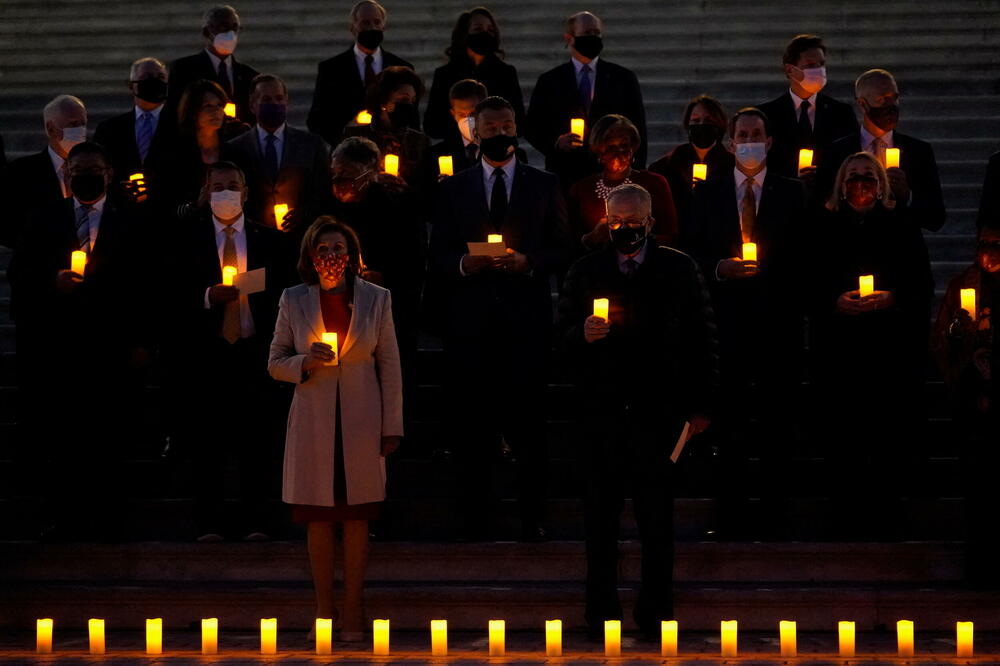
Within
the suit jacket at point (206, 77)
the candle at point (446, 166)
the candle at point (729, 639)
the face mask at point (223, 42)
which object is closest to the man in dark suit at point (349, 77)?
the suit jacket at point (206, 77)

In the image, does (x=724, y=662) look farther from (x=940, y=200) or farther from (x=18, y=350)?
(x=18, y=350)

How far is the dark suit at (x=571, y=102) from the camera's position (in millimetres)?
11781

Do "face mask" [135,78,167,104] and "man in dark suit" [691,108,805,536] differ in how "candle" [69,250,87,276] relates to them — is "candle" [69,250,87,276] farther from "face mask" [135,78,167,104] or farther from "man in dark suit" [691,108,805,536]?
"man in dark suit" [691,108,805,536]

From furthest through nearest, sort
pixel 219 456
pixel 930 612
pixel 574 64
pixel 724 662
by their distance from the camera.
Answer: pixel 574 64 → pixel 219 456 → pixel 930 612 → pixel 724 662

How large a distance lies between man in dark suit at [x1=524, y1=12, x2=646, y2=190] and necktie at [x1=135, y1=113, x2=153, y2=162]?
85.3 inches

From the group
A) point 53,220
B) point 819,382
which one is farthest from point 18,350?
point 819,382

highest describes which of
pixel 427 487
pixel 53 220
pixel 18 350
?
pixel 53 220

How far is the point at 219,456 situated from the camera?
1005 centimetres

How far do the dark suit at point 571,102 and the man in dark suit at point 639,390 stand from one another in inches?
108

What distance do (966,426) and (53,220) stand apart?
469 cm

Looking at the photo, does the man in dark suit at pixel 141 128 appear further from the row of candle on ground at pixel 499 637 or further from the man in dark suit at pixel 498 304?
the row of candle on ground at pixel 499 637

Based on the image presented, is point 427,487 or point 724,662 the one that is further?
point 427,487

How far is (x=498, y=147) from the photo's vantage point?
10289 millimetres

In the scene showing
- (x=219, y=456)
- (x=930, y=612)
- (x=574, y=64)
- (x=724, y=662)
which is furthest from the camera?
(x=574, y=64)
